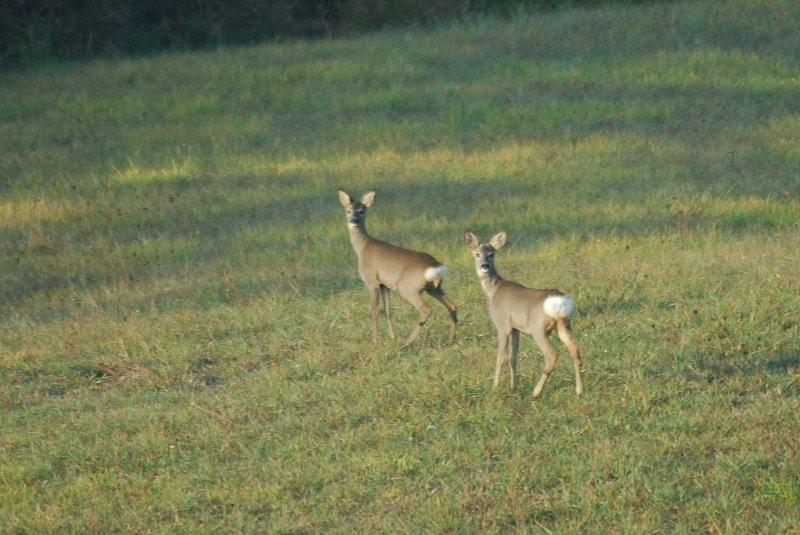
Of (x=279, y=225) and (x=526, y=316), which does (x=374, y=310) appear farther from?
(x=279, y=225)

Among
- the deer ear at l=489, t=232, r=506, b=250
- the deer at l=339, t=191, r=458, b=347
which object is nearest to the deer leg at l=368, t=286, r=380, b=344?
the deer at l=339, t=191, r=458, b=347

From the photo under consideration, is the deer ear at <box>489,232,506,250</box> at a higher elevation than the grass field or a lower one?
higher

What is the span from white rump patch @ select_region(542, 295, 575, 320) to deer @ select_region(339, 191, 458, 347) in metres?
1.48

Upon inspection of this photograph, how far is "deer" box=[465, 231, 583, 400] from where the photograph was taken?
687cm

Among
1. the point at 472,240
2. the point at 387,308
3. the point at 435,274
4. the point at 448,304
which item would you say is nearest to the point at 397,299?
the point at 387,308

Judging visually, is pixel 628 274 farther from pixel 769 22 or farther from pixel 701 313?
pixel 769 22

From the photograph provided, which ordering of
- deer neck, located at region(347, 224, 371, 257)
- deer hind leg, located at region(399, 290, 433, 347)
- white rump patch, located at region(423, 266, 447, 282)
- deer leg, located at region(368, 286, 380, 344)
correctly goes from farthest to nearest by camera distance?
deer neck, located at region(347, 224, 371, 257)
deer leg, located at region(368, 286, 380, 344)
deer hind leg, located at region(399, 290, 433, 347)
white rump patch, located at region(423, 266, 447, 282)

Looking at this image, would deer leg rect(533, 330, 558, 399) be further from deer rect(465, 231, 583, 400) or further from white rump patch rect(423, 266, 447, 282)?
white rump patch rect(423, 266, 447, 282)

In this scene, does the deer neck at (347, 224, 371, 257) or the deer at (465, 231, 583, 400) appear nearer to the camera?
the deer at (465, 231, 583, 400)

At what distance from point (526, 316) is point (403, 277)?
1560mm

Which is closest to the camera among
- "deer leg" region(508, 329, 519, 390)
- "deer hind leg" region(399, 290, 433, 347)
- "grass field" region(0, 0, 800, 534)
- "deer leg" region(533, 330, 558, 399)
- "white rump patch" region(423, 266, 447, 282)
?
"grass field" region(0, 0, 800, 534)

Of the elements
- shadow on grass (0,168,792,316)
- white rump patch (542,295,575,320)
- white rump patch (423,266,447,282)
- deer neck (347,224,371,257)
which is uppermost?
white rump patch (542,295,575,320)

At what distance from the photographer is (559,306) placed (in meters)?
6.78

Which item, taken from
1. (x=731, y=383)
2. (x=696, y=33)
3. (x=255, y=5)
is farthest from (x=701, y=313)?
(x=255, y=5)
